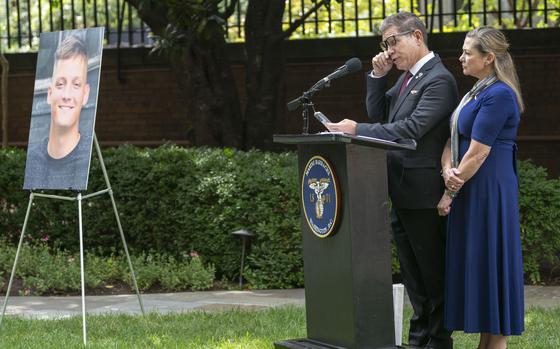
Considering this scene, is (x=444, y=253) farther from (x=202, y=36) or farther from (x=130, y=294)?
(x=202, y=36)

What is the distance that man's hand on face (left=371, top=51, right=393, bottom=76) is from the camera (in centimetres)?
631

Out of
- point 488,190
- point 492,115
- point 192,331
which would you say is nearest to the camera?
point 492,115

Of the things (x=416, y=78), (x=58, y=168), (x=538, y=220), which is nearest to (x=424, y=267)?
(x=416, y=78)

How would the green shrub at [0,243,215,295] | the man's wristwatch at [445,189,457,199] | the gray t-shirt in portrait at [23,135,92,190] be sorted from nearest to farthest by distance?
the man's wristwatch at [445,189,457,199], the gray t-shirt in portrait at [23,135,92,190], the green shrub at [0,243,215,295]

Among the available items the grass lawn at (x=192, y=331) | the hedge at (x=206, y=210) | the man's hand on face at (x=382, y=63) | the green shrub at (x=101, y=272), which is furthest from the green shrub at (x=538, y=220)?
the man's hand on face at (x=382, y=63)

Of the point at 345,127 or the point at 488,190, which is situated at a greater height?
the point at 345,127

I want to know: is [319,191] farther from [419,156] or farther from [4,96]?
[4,96]

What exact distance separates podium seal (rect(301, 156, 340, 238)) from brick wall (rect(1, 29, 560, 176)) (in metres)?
6.89

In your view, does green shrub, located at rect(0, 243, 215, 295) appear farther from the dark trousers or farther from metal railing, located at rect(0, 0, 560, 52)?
the dark trousers

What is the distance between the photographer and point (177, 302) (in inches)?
364

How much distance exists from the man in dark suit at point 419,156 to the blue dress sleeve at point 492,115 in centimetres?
33

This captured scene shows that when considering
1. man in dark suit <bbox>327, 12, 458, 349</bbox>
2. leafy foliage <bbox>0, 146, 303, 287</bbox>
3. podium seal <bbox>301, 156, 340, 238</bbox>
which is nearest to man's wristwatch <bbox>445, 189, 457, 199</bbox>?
man in dark suit <bbox>327, 12, 458, 349</bbox>

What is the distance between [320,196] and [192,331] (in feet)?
6.85

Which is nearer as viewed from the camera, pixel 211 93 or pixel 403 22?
pixel 403 22
